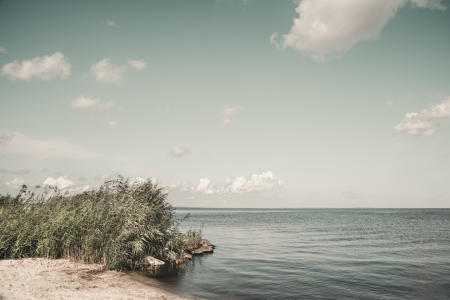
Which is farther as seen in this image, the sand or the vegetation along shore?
the vegetation along shore

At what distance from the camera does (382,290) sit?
16.7 meters

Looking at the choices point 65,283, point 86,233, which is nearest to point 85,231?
point 86,233

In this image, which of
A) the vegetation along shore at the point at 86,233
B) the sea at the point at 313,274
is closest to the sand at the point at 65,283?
the vegetation along shore at the point at 86,233

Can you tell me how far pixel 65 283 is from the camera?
13.0 m

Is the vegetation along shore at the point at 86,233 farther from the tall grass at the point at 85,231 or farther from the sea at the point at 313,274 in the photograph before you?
the sea at the point at 313,274

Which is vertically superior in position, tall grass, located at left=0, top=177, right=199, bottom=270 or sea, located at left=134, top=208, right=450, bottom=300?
tall grass, located at left=0, top=177, right=199, bottom=270

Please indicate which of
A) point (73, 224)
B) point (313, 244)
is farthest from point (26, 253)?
point (313, 244)

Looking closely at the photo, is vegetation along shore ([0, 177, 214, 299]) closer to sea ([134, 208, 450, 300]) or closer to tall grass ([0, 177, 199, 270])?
tall grass ([0, 177, 199, 270])

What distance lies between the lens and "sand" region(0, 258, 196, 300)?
37.5 ft

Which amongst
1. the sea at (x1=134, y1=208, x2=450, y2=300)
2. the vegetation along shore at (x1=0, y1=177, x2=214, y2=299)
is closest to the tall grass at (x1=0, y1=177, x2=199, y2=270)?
the vegetation along shore at (x1=0, y1=177, x2=214, y2=299)

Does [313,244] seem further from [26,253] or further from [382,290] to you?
[26,253]

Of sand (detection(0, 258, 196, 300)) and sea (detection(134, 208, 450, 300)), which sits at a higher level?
sand (detection(0, 258, 196, 300))

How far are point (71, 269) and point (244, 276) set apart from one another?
38.3 feet

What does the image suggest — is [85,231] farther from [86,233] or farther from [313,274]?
[313,274]
